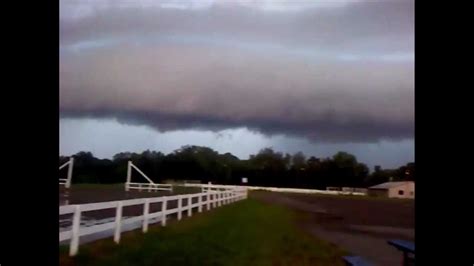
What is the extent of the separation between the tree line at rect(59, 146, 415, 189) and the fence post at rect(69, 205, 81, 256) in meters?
0.30

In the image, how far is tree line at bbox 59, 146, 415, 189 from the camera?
1.92 meters

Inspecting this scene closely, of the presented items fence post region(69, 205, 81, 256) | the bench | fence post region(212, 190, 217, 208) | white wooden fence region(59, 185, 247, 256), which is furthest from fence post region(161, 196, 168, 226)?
the bench

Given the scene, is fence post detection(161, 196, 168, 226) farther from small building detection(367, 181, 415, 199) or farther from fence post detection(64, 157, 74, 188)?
small building detection(367, 181, 415, 199)

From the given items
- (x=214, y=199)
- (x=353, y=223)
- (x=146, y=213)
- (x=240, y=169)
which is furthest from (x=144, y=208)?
(x=353, y=223)

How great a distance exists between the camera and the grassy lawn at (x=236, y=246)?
2055mm

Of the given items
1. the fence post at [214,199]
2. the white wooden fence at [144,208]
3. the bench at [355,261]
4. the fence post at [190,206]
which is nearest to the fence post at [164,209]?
the white wooden fence at [144,208]

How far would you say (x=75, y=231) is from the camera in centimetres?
210

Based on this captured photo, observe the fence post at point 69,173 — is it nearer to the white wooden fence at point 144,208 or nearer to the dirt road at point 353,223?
the white wooden fence at point 144,208

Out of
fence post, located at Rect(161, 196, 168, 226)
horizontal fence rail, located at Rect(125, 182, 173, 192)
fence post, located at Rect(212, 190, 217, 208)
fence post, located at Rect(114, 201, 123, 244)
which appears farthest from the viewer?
fence post, located at Rect(161, 196, 168, 226)

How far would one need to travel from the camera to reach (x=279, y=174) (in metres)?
1.99

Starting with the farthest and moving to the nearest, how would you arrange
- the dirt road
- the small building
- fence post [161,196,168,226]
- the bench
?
fence post [161,196,168,226]
the dirt road
the bench
the small building
